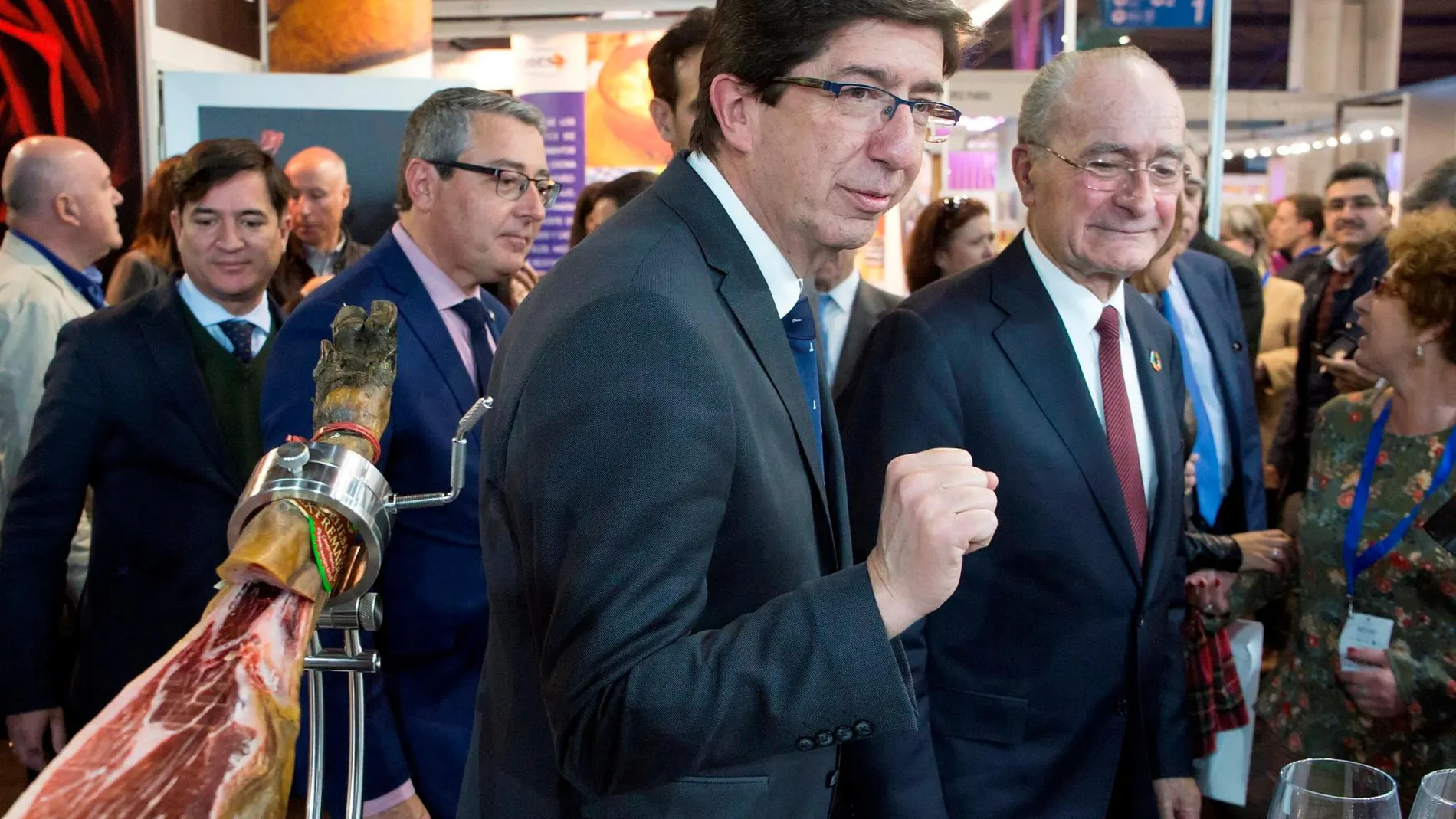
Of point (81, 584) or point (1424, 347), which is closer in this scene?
point (1424, 347)

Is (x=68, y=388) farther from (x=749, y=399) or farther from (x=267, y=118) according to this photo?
(x=267, y=118)

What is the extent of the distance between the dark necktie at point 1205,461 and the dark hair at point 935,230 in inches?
44.8

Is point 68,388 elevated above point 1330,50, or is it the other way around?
point 1330,50

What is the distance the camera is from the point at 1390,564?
98.0 inches

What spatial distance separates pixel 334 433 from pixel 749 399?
0.44 m

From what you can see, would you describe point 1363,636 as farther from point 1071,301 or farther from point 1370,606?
point 1071,301

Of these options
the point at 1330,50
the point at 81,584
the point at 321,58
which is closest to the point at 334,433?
the point at 81,584

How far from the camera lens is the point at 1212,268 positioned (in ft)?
12.9

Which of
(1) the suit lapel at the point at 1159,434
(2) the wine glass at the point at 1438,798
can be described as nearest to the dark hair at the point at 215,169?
(1) the suit lapel at the point at 1159,434

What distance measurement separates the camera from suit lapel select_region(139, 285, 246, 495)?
8.81 ft

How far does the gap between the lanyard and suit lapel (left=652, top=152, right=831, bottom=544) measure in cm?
173

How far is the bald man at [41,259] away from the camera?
3.49 meters

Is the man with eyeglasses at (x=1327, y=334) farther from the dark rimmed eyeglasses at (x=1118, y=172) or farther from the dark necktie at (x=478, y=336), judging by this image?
the dark necktie at (x=478, y=336)

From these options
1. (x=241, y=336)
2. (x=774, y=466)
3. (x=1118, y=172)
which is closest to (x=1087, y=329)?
(x=1118, y=172)
